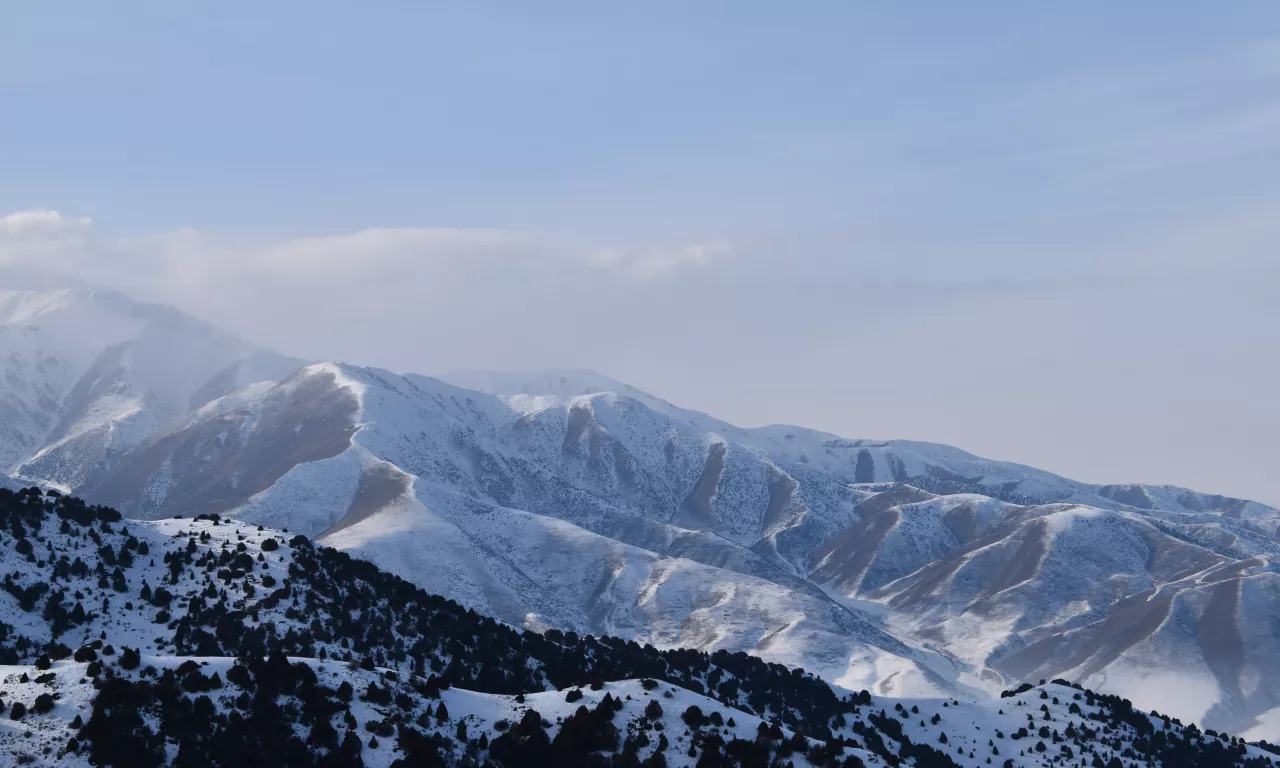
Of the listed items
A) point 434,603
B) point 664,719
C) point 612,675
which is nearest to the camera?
point 664,719

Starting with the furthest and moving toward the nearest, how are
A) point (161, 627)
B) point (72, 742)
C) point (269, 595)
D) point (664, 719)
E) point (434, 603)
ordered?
1. point (434, 603)
2. point (269, 595)
3. point (161, 627)
4. point (664, 719)
5. point (72, 742)

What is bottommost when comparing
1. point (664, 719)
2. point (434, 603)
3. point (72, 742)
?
point (434, 603)

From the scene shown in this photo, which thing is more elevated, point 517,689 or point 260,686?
point 260,686

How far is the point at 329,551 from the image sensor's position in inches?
7840

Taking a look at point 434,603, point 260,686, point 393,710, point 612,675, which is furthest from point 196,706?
point 434,603

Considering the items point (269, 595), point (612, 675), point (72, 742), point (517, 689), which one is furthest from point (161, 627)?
point (72, 742)

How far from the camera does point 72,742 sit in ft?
305

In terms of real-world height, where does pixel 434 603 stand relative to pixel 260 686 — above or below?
below

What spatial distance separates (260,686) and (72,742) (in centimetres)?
1791

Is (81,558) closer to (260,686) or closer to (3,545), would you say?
(3,545)

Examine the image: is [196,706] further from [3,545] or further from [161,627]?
[3,545]

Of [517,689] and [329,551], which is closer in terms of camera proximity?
[517,689]

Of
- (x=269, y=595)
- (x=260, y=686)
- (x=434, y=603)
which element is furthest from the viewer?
(x=434, y=603)

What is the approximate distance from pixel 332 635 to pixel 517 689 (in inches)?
909
